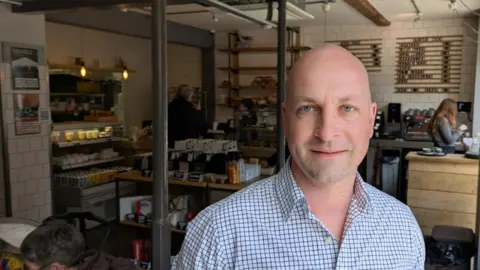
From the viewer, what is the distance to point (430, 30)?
824 cm

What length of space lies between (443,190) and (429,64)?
11.5ft

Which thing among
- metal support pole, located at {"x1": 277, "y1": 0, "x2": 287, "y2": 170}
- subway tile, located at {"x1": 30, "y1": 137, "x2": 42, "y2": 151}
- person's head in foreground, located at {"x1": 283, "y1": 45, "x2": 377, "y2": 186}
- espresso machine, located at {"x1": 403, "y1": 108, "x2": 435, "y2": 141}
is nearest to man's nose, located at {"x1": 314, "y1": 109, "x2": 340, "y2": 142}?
person's head in foreground, located at {"x1": 283, "y1": 45, "x2": 377, "y2": 186}

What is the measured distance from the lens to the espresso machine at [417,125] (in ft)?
26.1

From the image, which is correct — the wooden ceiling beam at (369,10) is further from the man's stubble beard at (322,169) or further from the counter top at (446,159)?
the man's stubble beard at (322,169)

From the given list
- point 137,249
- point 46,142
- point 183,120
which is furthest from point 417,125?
point 46,142

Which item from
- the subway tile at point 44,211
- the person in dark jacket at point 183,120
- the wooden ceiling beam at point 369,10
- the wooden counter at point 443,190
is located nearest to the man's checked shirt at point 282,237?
the wooden counter at point 443,190

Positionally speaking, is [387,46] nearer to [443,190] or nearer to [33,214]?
[443,190]

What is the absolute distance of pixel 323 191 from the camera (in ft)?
3.68

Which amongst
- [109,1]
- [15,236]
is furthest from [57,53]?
[15,236]

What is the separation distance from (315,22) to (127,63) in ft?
12.5

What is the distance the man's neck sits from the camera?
112 centimetres

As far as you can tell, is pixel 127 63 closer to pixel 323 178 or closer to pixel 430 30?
pixel 430 30

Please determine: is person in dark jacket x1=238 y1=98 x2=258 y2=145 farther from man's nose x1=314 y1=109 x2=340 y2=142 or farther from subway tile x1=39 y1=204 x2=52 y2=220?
man's nose x1=314 y1=109 x2=340 y2=142

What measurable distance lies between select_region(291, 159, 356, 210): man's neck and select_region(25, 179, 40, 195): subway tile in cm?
499
